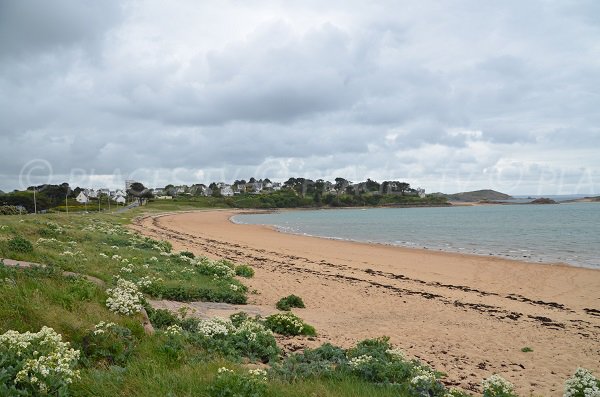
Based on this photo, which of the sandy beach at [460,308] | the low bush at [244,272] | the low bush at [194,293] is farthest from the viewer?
the low bush at [244,272]

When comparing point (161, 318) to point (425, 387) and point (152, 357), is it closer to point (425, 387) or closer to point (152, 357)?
point (152, 357)

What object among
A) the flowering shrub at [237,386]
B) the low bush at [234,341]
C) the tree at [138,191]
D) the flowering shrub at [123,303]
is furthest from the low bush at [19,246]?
the tree at [138,191]

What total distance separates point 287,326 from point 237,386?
5.32 meters

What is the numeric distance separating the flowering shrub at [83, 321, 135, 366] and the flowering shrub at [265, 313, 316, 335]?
4.24 m

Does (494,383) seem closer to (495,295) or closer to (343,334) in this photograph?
(343,334)

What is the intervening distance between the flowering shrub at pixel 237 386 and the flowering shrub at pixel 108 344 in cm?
163

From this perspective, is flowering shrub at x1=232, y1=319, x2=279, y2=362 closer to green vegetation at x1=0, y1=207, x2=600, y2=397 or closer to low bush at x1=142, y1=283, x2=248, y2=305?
green vegetation at x1=0, y1=207, x2=600, y2=397

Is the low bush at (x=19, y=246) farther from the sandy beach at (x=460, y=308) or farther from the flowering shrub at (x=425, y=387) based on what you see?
the flowering shrub at (x=425, y=387)

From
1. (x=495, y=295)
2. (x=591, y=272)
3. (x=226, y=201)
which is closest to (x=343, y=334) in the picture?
(x=495, y=295)

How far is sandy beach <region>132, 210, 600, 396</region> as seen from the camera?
9305 millimetres

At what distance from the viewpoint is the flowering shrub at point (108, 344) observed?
549 centimetres

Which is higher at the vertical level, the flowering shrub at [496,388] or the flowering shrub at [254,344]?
the flowering shrub at [496,388]

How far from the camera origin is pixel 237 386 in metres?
4.54

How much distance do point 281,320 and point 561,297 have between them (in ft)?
41.3
